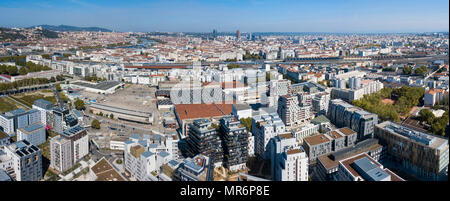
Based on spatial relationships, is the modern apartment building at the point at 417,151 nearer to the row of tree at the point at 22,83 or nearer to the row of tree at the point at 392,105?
the row of tree at the point at 392,105

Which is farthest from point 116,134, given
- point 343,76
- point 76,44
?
point 76,44

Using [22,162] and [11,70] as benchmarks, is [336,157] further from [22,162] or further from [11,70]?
[11,70]

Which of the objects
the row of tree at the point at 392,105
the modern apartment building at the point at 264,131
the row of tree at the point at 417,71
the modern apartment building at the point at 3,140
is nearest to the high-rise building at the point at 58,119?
the modern apartment building at the point at 3,140

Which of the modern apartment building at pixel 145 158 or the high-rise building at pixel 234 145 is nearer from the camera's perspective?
the modern apartment building at pixel 145 158

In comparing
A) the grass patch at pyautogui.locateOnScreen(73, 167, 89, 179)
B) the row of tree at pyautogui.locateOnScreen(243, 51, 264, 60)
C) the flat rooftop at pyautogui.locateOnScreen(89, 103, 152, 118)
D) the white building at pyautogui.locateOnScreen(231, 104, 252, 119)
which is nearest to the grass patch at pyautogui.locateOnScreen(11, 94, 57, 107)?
the flat rooftop at pyautogui.locateOnScreen(89, 103, 152, 118)

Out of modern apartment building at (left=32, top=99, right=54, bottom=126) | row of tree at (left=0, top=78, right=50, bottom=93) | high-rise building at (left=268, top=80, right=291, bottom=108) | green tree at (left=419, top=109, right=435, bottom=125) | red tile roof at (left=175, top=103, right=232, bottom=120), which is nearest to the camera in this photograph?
green tree at (left=419, top=109, right=435, bottom=125)

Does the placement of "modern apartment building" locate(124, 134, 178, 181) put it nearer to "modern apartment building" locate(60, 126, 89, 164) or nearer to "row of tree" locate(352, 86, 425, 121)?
"modern apartment building" locate(60, 126, 89, 164)
